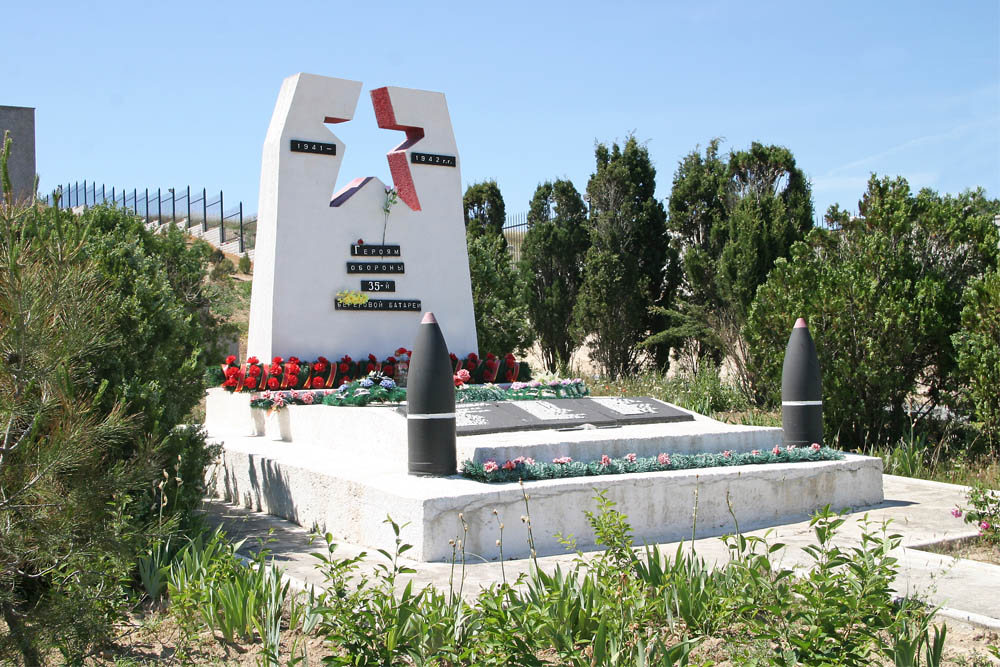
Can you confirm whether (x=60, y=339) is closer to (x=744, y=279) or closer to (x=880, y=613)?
(x=880, y=613)

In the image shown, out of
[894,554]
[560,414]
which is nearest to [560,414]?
[560,414]

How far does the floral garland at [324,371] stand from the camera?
8.88 m

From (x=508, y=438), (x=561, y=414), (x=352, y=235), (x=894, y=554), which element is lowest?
(x=894, y=554)

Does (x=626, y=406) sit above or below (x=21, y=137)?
below

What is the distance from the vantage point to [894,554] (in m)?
4.80

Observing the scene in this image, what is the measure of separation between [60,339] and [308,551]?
2669mm

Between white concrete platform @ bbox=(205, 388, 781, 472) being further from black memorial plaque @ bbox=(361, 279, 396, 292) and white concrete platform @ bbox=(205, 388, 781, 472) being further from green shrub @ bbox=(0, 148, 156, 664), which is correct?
green shrub @ bbox=(0, 148, 156, 664)

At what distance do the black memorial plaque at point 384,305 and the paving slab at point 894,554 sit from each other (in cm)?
294

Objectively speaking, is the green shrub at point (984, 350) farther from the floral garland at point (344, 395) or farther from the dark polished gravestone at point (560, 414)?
the floral garland at point (344, 395)

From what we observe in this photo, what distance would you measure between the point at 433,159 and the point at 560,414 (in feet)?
13.7

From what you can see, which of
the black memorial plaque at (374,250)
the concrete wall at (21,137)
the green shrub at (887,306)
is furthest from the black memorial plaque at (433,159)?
the concrete wall at (21,137)

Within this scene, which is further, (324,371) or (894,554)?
(324,371)

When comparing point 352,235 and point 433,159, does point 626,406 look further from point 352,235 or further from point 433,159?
point 433,159

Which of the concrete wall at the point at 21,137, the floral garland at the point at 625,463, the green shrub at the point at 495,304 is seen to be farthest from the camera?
the concrete wall at the point at 21,137
